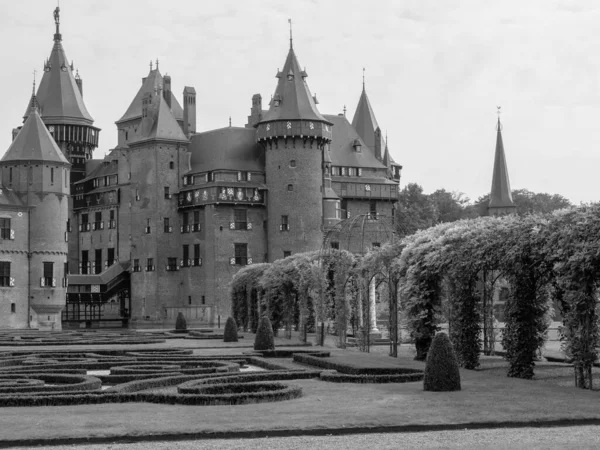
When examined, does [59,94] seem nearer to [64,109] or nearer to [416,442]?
[64,109]

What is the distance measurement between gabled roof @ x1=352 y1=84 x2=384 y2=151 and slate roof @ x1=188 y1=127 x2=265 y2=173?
1345 centimetres

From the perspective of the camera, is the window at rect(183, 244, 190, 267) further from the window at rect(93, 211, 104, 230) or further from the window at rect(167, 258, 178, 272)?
the window at rect(93, 211, 104, 230)

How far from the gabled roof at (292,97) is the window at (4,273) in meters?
24.9

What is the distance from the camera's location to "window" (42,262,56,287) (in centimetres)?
8079

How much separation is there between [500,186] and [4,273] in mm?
54928

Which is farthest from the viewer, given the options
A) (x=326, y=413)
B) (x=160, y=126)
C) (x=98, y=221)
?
(x=98, y=221)

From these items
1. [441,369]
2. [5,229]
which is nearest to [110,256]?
[5,229]

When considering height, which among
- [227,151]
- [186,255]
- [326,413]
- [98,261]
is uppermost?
[227,151]

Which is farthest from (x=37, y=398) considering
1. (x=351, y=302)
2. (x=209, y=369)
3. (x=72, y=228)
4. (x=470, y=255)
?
(x=72, y=228)

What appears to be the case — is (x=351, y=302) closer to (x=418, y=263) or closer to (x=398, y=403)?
(x=418, y=263)

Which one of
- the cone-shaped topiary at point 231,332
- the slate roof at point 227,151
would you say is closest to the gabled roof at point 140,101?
the slate roof at point 227,151

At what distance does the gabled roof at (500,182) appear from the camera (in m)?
111

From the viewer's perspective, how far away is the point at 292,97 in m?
90.1

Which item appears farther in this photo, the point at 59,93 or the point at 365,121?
the point at 365,121
